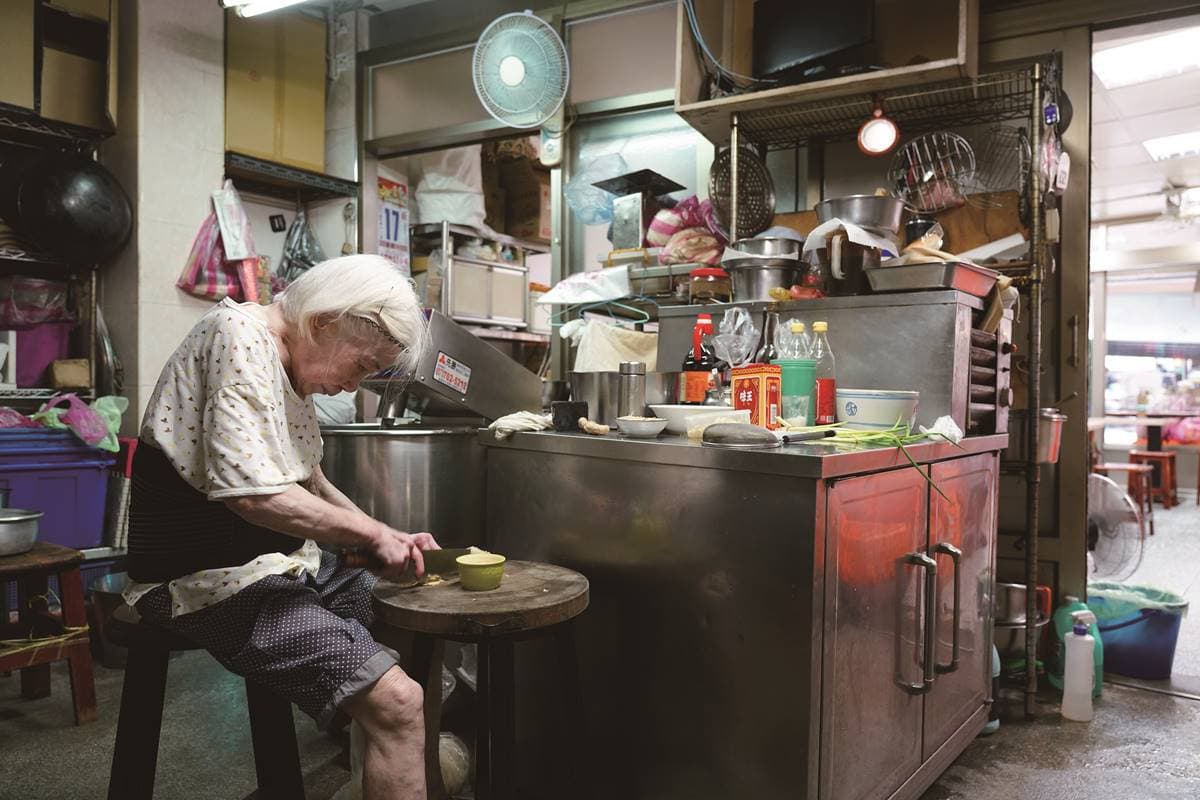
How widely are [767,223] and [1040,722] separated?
227cm

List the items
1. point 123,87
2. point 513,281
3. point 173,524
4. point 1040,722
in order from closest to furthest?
point 173,524 → point 1040,722 → point 123,87 → point 513,281

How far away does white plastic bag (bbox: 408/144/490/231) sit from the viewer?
5348 millimetres

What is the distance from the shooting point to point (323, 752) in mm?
2652

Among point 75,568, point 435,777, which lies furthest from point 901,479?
point 75,568

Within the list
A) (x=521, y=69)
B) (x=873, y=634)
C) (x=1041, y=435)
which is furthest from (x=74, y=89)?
(x=1041, y=435)

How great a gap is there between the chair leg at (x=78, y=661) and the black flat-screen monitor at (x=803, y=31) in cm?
338

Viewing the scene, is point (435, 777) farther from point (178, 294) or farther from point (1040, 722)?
point (178, 294)

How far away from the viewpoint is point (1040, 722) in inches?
117

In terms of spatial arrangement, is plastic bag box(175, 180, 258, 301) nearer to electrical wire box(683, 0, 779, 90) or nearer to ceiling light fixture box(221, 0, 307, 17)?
ceiling light fixture box(221, 0, 307, 17)

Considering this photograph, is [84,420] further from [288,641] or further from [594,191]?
[288,641]

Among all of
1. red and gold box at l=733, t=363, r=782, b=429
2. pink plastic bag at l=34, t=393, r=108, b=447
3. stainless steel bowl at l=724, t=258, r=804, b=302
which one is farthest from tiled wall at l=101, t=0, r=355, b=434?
red and gold box at l=733, t=363, r=782, b=429

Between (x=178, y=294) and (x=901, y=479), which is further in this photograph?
(x=178, y=294)

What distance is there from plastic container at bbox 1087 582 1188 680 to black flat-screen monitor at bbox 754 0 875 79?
8.55 ft

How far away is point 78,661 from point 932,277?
314 cm
